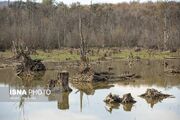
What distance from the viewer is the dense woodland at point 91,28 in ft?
177

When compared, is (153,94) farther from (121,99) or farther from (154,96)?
(121,99)

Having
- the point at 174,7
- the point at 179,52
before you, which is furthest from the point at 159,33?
the point at 179,52

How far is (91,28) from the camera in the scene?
63.8 meters

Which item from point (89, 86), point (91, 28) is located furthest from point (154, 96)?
point (91, 28)

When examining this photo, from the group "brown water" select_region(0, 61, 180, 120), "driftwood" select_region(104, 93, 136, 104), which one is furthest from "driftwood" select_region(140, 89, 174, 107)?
"driftwood" select_region(104, 93, 136, 104)

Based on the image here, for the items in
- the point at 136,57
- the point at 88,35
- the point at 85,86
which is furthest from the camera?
the point at 88,35

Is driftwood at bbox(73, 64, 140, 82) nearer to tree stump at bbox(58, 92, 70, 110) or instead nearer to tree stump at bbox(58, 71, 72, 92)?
tree stump at bbox(58, 71, 72, 92)

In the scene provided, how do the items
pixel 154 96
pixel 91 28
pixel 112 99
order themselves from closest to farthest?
pixel 112 99
pixel 154 96
pixel 91 28

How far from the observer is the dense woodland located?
5405 cm

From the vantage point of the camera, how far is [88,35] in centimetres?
5834

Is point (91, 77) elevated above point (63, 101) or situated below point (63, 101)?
above

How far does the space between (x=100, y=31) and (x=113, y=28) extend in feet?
10.4

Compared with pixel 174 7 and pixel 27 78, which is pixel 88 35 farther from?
pixel 27 78

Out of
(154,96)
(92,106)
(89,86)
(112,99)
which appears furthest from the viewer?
(89,86)
